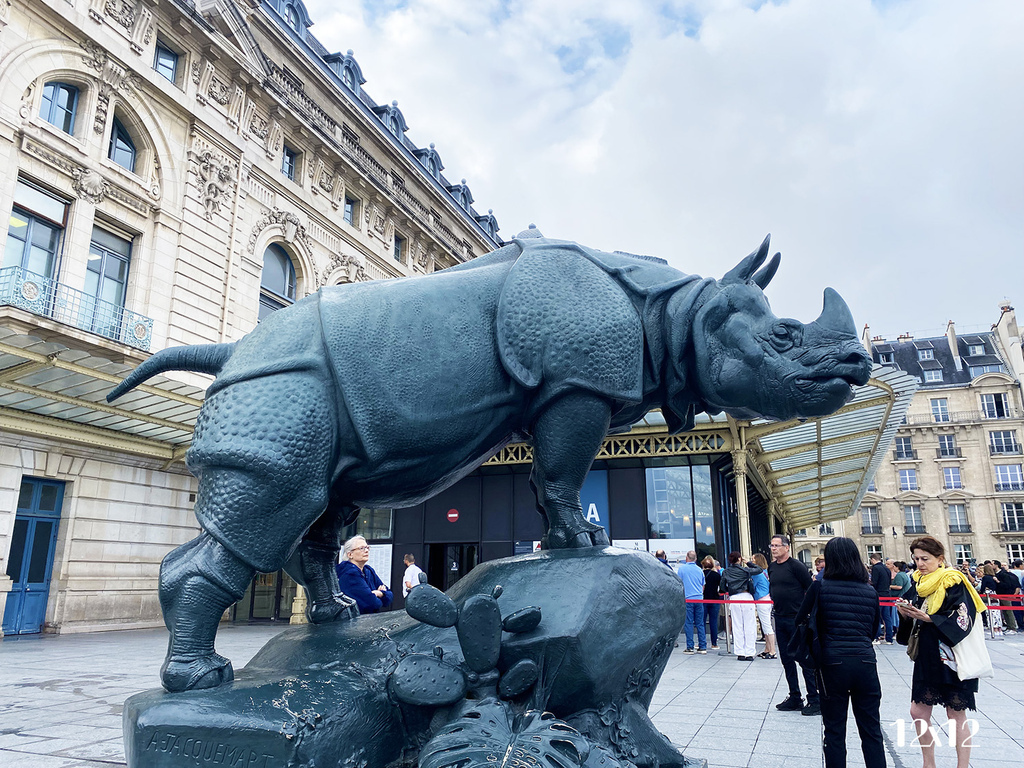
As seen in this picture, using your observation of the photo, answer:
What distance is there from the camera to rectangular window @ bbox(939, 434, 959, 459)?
49875 mm

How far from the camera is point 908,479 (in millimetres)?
50938

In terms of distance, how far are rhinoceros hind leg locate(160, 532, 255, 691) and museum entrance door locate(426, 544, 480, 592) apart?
16.4m

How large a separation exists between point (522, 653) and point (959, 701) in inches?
142

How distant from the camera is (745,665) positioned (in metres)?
9.89

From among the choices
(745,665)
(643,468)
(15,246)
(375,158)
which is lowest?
(745,665)

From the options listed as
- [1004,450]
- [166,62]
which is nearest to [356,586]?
[166,62]

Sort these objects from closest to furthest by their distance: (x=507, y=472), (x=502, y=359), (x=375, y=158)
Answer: (x=502, y=359) → (x=507, y=472) → (x=375, y=158)

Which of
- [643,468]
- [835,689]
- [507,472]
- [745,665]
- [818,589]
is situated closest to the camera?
[835,689]

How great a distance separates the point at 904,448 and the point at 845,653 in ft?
179

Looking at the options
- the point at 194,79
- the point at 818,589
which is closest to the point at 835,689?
the point at 818,589

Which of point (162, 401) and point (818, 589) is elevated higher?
point (162, 401)

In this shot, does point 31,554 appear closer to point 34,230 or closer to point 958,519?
point 34,230

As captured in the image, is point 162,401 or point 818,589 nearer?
point 818,589

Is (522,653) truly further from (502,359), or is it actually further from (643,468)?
(643,468)
